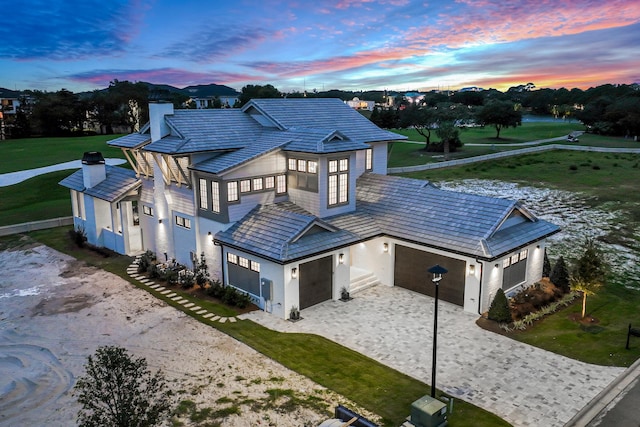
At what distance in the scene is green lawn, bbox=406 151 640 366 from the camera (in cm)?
1845

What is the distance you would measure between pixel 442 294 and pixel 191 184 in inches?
559

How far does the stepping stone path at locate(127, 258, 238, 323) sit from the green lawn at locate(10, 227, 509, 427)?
32 cm

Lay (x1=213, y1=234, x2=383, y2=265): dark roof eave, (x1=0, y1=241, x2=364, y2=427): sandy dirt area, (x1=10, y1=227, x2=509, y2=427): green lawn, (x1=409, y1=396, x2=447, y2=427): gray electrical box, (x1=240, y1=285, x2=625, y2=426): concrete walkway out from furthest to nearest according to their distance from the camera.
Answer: (x1=213, y1=234, x2=383, y2=265): dark roof eave
(x1=240, y1=285, x2=625, y2=426): concrete walkway
(x1=0, y1=241, x2=364, y2=427): sandy dirt area
(x1=10, y1=227, x2=509, y2=427): green lawn
(x1=409, y1=396, x2=447, y2=427): gray electrical box

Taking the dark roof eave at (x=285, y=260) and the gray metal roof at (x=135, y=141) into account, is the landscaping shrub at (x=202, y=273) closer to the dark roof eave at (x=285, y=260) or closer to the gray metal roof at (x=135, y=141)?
the dark roof eave at (x=285, y=260)

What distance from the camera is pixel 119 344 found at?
738 inches

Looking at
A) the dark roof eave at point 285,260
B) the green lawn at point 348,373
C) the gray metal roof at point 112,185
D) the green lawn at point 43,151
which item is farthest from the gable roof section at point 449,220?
the green lawn at point 43,151

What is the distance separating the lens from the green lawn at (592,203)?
18.5 meters

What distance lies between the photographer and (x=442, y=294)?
22734 millimetres

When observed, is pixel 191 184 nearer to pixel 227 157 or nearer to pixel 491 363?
pixel 227 157

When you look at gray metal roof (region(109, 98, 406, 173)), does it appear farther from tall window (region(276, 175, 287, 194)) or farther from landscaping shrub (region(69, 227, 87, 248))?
landscaping shrub (region(69, 227, 87, 248))

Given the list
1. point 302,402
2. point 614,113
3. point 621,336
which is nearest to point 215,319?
point 302,402

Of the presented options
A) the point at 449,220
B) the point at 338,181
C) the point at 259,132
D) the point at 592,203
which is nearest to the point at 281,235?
the point at 338,181

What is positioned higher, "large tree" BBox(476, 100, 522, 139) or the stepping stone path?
"large tree" BBox(476, 100, 522, 139)

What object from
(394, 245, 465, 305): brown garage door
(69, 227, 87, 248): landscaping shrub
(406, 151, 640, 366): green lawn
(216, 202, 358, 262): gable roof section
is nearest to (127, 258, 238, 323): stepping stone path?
(216, 202, 358, 262): gable roof section
